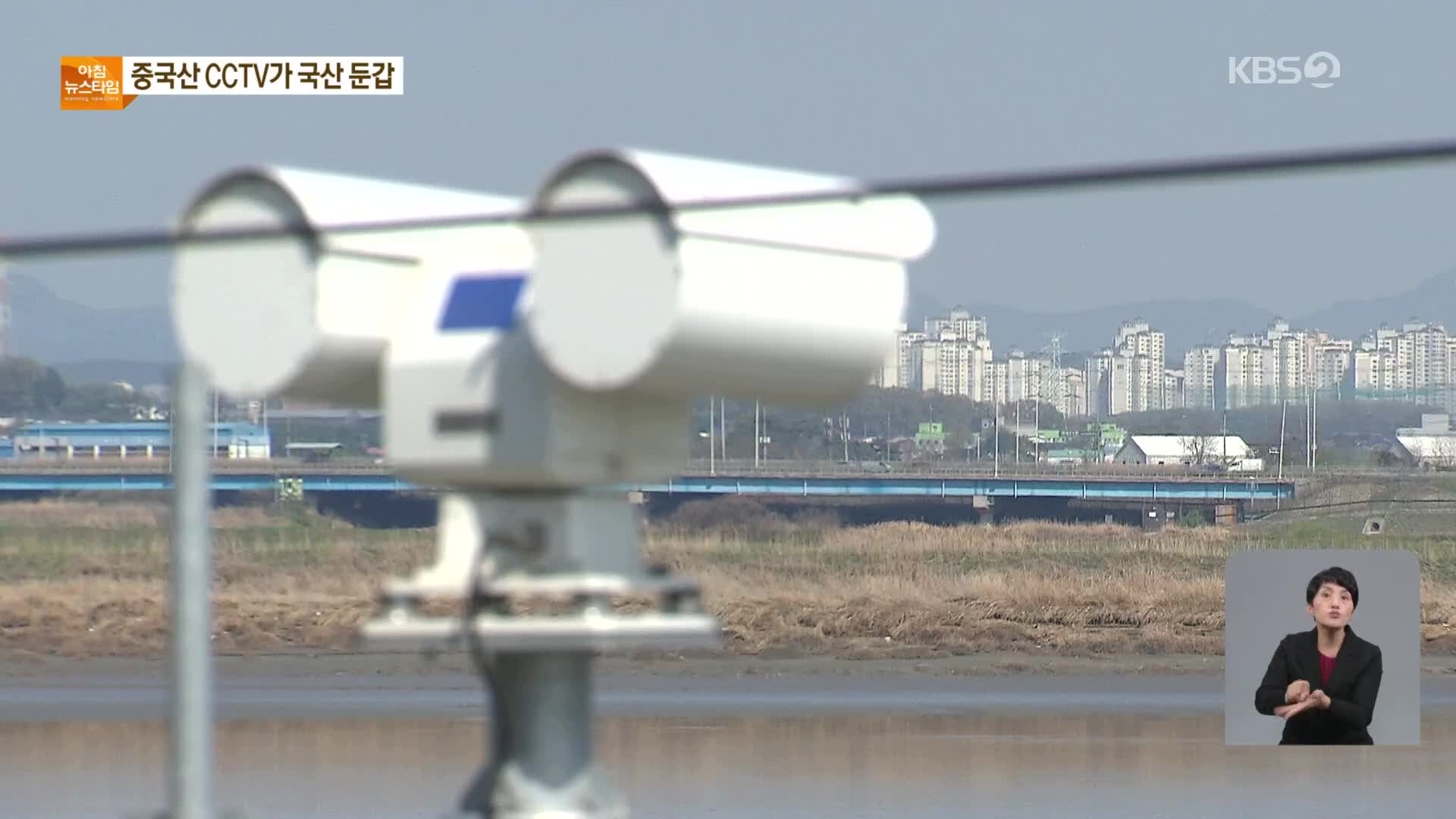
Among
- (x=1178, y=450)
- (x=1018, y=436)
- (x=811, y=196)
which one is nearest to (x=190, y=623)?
(x=811, y=196)

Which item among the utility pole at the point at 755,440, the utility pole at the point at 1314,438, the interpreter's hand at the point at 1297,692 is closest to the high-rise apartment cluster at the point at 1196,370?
the utility pole at the point at 1314,438

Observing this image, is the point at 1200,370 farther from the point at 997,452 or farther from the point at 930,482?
the point at 930,482

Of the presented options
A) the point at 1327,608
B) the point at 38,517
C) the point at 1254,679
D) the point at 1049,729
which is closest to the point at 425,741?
the point at 1049,729

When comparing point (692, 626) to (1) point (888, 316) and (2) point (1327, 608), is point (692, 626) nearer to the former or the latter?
(1) point (888, 316)

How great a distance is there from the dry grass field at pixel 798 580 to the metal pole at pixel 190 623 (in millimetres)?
34786

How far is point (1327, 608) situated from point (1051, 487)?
71920 millimetres

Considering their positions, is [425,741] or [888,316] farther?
[425,741]

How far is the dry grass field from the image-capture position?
1583 inches

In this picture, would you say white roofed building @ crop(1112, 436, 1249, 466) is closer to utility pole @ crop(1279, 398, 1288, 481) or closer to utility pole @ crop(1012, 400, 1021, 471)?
utility pole @ crop(1279, 398, 1288, 481)

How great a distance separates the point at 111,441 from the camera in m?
62.6

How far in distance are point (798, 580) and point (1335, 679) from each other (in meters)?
35.9

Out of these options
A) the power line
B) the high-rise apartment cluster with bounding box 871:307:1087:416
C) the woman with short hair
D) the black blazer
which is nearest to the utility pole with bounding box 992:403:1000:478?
the high-rise apartment cluster with bounding box 871:307:1087:416

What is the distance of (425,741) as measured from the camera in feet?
81.5

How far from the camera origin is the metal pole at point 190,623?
13.6ft
